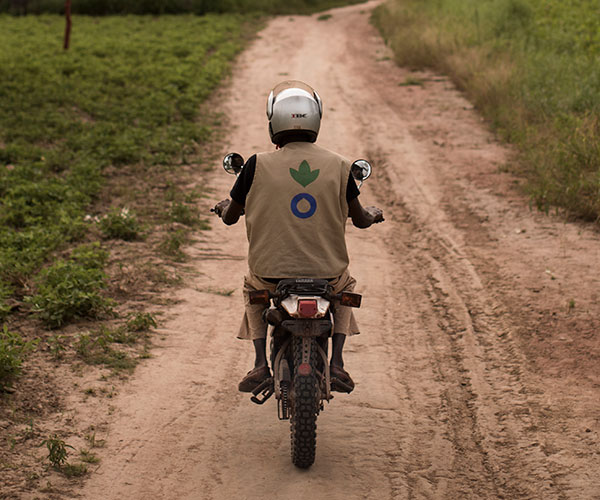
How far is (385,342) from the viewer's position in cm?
664

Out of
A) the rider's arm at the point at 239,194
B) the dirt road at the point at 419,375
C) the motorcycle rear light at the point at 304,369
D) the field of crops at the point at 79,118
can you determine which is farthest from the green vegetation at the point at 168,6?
the motorcycle rear light at the point at 304,369

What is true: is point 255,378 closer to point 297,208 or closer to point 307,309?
point 307,309

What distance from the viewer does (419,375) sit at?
6.02 m

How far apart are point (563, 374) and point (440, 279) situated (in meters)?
2.22

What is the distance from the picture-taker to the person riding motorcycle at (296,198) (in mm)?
4516

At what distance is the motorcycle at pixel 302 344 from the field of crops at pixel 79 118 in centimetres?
291

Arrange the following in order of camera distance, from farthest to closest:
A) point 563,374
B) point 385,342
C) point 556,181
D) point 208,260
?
point 556,181 → point 208,260 → point 385,342 → point 563,374

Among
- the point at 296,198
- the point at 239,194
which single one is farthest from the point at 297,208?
→ the point at 239,194

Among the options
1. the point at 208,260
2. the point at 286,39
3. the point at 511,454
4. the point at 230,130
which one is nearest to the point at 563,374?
the point at 511,454

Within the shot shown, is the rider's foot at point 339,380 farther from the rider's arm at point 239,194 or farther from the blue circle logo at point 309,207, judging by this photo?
the rider's arm at point 239,194

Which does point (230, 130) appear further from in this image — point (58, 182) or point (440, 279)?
point (440, 279)

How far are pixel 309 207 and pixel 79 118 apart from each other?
34.9ft

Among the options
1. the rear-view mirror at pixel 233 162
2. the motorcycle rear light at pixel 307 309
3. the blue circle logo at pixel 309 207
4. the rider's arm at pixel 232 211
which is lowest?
the motorcycle rear light at pixel 307 309

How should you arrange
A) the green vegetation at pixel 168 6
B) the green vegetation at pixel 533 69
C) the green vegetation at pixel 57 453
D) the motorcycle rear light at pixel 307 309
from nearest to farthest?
the motorcycle rear light at pixel 307 309, the green vegetation at pixel 57 453, the green vegetation at pixel 533 69, the green vegetation at pixel 168 6
